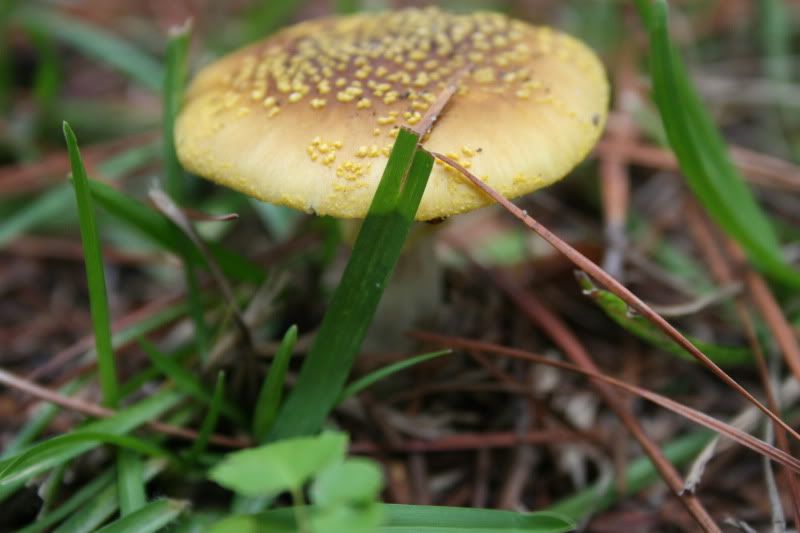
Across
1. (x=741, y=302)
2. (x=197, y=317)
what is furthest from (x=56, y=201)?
(x=741, y=302)

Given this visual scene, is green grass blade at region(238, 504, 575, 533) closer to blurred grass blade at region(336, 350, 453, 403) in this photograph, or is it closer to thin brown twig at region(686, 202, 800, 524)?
blurred grass blade at region(336, 350, 453, 403)

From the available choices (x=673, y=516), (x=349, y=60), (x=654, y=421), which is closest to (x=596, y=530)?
(x=673, y=516)

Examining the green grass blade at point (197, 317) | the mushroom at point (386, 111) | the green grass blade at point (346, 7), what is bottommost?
the green grass blade at point (197, 317)

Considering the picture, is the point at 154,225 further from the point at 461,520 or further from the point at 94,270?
the point at 461,520

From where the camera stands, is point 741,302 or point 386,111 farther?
point 741,302

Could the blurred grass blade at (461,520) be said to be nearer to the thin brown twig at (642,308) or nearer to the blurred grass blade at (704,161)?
the thin brown twig at (642,308)

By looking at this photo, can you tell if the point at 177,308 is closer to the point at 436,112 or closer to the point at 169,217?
the point at 169,217

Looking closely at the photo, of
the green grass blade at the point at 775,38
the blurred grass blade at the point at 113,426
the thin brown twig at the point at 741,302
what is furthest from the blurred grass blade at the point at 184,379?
the green grass blade at the point at 775,38
